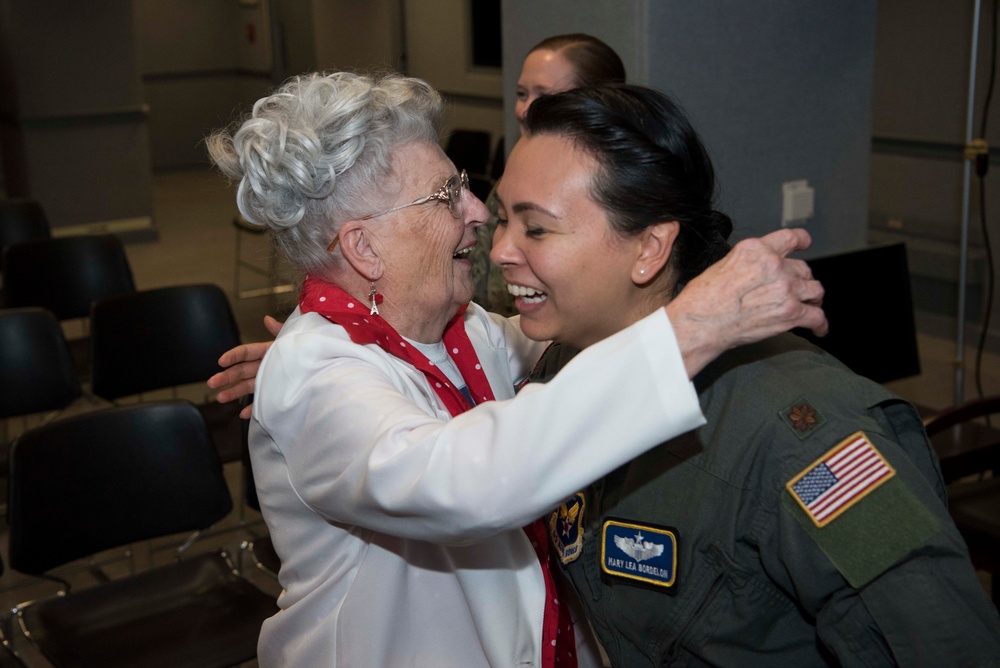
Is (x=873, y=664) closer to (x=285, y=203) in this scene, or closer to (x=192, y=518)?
(x=285, y=203)

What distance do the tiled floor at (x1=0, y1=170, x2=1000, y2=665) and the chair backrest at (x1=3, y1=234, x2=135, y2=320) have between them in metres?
0.63

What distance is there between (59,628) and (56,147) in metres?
7.33

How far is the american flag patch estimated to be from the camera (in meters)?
1.26

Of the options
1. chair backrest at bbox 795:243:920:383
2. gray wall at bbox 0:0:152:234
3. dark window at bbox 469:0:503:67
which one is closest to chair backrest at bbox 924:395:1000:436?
chair backrest at bbox 795:243:920:383

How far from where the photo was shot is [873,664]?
1.25 meters

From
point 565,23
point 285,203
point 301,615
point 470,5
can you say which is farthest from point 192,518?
point 470,5

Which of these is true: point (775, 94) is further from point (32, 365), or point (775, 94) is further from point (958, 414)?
point (32, 365)

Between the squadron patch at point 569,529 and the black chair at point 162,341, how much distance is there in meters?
2.27

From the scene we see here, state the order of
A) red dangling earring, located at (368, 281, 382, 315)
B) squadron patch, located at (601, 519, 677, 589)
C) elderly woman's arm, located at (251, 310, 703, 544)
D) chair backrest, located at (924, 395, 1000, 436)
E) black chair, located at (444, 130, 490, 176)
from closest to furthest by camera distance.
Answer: elderly woman's arm, located at (251, 310, 703, 544), squadron patch, located at (601, 519, 677, 589), red dangling earring, located at (368, 281, 382, 315), chair backrest, located at (924, 395, 1000, 436), black chair, located at (444, 130, 490, 176)

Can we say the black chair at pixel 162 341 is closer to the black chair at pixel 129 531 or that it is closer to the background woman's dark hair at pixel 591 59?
the black chair at pixel 129 531

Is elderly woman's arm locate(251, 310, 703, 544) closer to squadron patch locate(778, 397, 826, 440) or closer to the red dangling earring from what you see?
squadron patch locate(778, 397, 826, 440)

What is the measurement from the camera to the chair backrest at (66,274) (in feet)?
15.5

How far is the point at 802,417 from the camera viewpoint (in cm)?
133

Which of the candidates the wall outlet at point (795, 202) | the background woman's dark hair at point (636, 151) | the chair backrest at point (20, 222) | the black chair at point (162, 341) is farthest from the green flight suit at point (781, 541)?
the chair backrest at point (20, 222)
